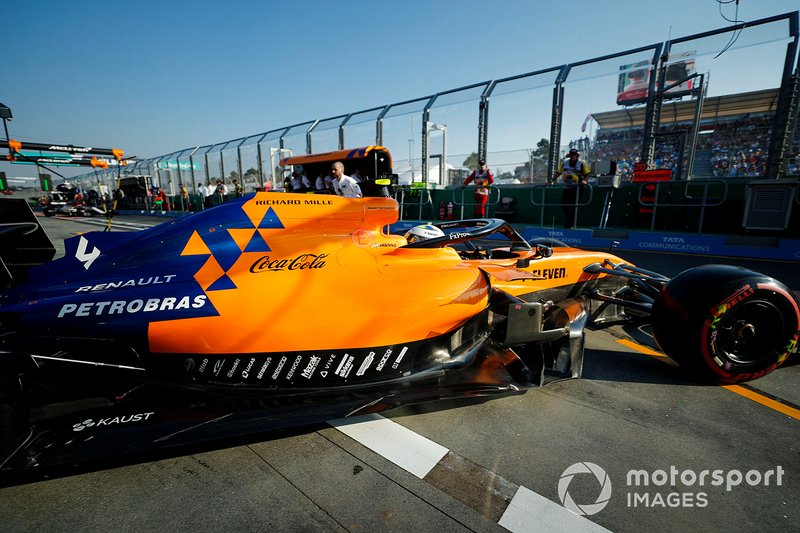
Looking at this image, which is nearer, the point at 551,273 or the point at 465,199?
the point at 551,273

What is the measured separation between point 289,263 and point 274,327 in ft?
1.35

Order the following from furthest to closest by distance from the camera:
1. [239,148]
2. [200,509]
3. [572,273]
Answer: [239,148] → [572,273] → [200,509]

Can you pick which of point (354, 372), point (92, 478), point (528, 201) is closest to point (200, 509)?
point (92, 478)

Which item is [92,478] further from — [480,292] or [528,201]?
[528,201]

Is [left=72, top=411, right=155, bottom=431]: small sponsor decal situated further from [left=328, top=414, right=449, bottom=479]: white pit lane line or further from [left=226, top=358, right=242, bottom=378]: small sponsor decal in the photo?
[left=328, top=414, right=449, bottom=479]: white pit lane line

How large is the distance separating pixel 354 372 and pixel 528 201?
10.2m

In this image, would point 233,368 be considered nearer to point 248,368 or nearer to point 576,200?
point 248,368

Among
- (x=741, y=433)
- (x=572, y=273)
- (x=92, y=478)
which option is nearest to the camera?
(x=92, y=478)

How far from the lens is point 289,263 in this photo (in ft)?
7.17

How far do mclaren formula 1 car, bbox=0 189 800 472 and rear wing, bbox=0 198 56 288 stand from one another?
1 cm

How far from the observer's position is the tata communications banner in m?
8.24

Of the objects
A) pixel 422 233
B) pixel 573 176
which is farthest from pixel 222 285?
pixel 573 176

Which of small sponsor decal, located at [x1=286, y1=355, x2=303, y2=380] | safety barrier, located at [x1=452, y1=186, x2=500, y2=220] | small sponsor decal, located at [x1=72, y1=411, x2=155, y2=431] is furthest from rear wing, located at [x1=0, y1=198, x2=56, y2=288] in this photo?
safety barrier, located at [x1=452, y1=186, x2=500, y2=220]

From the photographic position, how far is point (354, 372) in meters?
2.10
